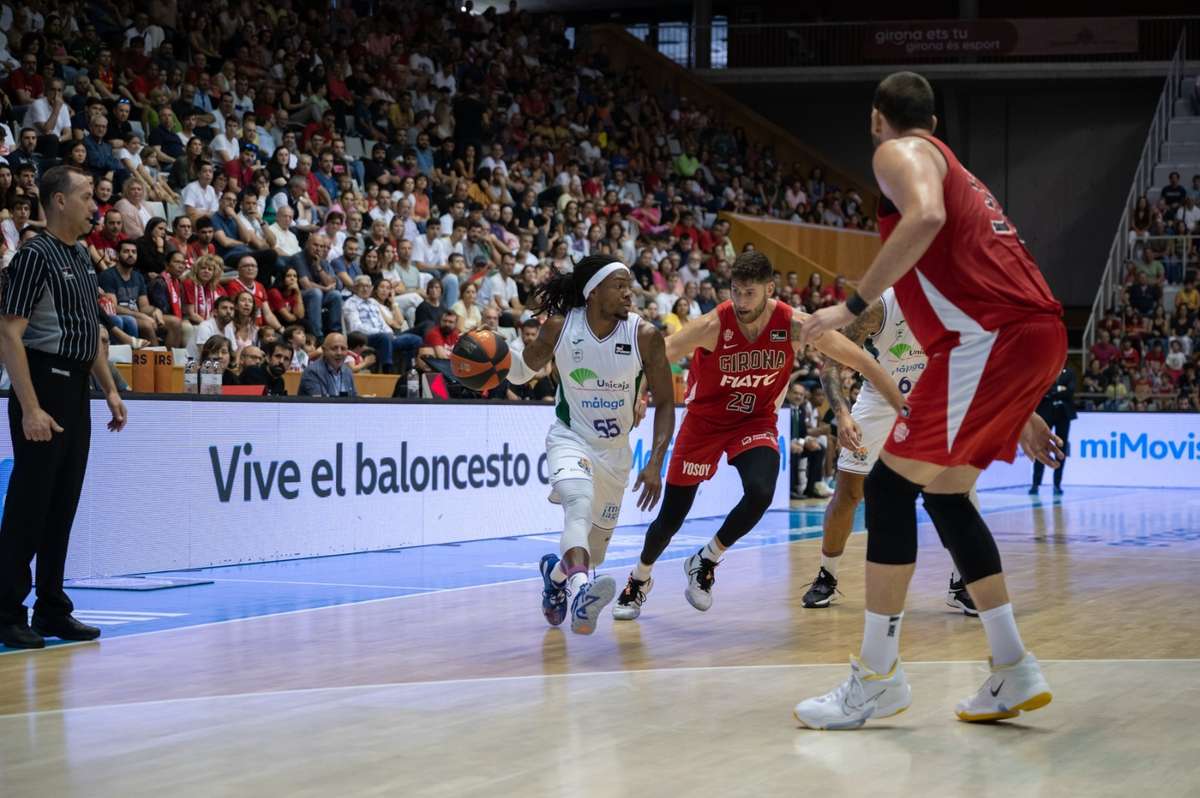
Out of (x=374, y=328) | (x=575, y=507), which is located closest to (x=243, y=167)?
(x=374, y=328)

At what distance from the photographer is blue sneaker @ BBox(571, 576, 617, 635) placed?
6402mm

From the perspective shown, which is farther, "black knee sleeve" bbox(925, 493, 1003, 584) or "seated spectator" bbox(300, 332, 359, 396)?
"seated spectator" bbox(300, 332, 359, 396)

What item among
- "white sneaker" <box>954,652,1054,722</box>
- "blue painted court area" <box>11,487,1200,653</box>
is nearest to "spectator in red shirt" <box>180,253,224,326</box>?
"blue painted court area" <box>11,487,1200,653</box>

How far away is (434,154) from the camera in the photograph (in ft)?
62.5

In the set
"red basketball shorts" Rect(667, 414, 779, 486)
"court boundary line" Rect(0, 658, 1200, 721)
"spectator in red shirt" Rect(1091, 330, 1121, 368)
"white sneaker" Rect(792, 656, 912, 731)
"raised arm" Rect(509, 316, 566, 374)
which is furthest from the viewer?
"spectator in red shirt" Rect(1091, 330, 1121, 368)

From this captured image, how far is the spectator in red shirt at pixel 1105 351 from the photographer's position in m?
24.2

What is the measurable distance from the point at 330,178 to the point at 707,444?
961 cm

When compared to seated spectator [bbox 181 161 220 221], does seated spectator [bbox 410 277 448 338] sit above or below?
below

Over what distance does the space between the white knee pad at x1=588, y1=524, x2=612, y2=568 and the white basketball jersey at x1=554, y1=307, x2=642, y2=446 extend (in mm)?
477

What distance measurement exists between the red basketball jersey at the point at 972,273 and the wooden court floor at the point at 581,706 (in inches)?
52.8

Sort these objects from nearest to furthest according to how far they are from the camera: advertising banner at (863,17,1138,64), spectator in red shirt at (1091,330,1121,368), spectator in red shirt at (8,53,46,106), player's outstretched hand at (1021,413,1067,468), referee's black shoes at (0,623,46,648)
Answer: player's outstretched hand at (1021,413,1067,468) < referee's black shoes at (0,623,46,648) < spectator in red shirt at (8,53,46,106) < spectator in red shirt at (1091,330,1121,368) < advertising banner at (863,17,1138,64)

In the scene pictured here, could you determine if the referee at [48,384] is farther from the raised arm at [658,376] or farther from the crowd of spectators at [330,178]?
the crowd of spectators at [330,178]

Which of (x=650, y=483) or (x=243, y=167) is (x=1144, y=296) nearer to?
(x=243, y=167)

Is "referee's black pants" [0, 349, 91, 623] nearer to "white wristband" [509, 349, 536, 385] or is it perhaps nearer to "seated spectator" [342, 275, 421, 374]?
"white wristband" [509, 349, 536, 385]
